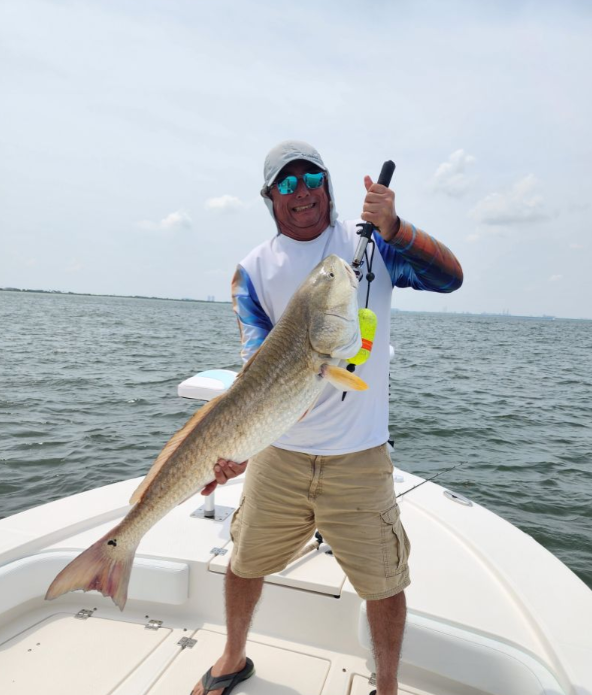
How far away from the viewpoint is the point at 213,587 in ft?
11.8

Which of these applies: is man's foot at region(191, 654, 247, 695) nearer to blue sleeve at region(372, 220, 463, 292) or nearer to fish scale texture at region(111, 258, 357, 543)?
fish scale texture at region(111, 258, 357, 543)

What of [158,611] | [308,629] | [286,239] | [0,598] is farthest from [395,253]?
[0,598]

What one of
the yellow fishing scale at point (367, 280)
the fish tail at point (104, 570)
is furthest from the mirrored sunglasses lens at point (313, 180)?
the fish tail at point (104, 570)

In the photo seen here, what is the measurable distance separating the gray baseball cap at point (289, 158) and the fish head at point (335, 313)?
0.67m

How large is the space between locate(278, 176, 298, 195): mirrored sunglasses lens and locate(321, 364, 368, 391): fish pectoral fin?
3.59ft

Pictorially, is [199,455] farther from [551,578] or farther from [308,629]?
[551,578]

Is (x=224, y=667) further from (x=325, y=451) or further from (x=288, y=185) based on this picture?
(x=288, y=185)

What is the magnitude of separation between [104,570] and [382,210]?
7.46 feet

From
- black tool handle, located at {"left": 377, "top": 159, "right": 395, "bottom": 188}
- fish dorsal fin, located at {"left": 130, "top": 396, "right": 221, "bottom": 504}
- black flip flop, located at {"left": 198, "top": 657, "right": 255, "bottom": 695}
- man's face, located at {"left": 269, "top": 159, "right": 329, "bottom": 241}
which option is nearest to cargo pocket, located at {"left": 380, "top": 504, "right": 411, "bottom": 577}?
fish dorsal fin, located at {"left": 130, "top": 396, "right": 221, "bottom": 504}

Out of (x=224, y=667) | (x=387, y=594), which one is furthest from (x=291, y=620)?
(x=387, y=594)

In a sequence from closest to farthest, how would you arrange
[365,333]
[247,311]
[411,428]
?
[365,333] → [247,311] → [411,428]

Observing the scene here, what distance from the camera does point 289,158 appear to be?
274cm

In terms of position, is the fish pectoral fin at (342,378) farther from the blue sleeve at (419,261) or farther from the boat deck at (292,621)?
the boat deck at (292,621)

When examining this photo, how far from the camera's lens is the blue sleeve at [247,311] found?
2908mm
